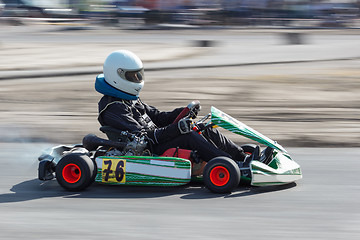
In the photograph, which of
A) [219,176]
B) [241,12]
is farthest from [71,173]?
[241,12]

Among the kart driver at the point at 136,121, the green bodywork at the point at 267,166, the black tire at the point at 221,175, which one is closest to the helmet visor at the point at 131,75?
the kart driver at the point at 136,121

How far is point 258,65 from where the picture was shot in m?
14.7

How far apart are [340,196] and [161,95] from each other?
583 centimetres

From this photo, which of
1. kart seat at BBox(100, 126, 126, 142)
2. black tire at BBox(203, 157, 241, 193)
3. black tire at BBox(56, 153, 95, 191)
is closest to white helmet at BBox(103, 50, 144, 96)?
kart seat at BBox(100, 126, 126, 142)

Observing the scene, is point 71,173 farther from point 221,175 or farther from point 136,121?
point 221,175

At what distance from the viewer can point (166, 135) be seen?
198 inches

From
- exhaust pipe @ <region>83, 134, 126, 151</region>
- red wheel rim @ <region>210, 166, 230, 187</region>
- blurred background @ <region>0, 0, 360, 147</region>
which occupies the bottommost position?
red wheel rim @ <region>210, 166, 230, 187</region>

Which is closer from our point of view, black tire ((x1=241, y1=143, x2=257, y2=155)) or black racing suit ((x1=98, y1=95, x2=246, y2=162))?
black racing suit ((x1=98, y1=95, x2=246, y2=162))

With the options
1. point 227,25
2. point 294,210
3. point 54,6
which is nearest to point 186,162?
point 294,210

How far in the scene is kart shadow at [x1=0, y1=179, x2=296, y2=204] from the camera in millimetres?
4863

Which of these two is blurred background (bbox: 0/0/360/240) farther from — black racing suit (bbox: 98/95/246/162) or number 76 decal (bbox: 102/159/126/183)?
Result: black racing suit (bbox: 98/95/246/162)

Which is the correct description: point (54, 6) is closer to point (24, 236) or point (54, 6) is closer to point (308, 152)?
point (308, 152)

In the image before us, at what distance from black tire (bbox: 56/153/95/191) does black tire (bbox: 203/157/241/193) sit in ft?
3.11

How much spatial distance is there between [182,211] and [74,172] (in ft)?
3.59
